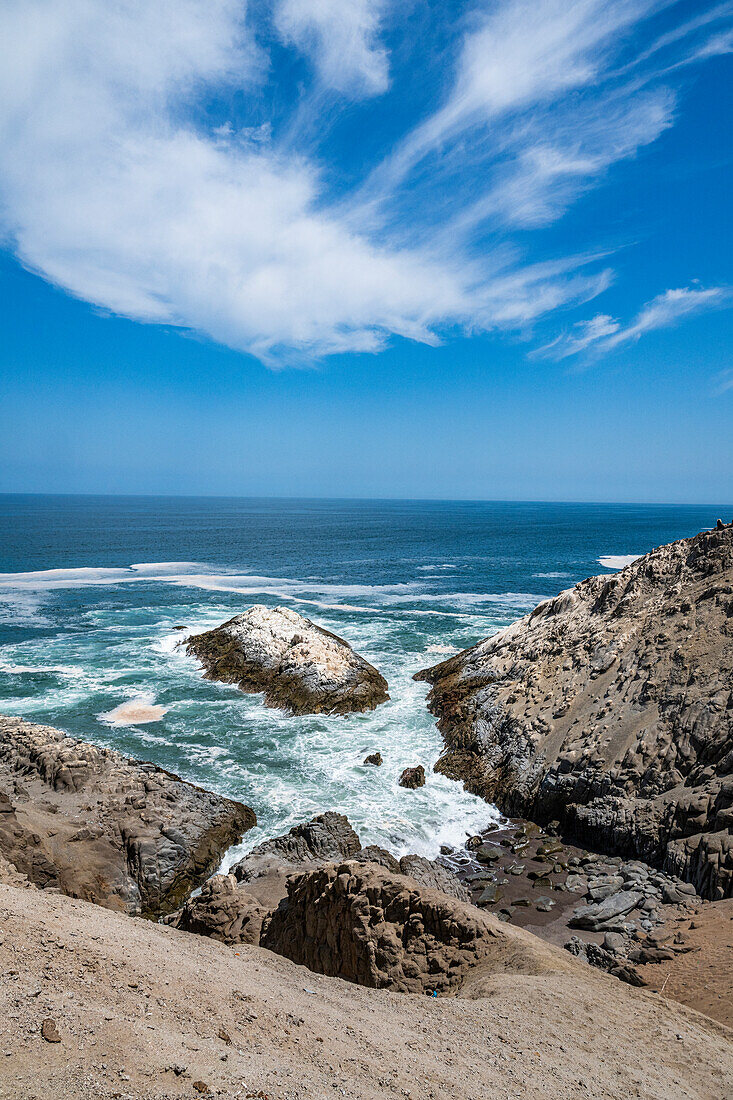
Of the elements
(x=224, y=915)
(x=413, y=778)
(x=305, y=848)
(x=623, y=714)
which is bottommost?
(x=413, y=778)

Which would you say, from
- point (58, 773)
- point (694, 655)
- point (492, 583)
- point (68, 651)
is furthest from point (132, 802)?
point (492, 583)

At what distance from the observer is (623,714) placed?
19.8 metres

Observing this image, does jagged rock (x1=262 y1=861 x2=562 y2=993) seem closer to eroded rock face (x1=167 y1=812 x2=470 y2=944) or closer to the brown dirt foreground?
the brown dirt foreground

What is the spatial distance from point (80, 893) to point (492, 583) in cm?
5742

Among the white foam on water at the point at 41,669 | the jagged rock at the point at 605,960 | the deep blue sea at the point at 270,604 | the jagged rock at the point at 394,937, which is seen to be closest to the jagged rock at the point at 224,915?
the jagged rock at the point at 394,937

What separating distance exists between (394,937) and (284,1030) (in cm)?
387

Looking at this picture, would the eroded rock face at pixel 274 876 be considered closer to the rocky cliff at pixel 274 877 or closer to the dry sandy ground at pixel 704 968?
the rocky cliff at pixel 274 877

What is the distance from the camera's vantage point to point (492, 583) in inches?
2603

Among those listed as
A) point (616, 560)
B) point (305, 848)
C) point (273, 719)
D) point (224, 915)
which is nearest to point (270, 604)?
point (273, 719)

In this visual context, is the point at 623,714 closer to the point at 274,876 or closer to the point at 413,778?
the point at 413,778

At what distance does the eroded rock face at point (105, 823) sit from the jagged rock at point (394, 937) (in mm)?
5475

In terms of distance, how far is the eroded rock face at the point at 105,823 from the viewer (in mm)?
13797

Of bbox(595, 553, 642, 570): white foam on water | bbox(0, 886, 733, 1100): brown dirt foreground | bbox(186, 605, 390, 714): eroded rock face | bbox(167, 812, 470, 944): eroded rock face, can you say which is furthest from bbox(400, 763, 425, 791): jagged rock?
bbox(595, 553, 642, 570): white foam on water

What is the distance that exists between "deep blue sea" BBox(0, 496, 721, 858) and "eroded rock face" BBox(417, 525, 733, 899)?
2366 mm
